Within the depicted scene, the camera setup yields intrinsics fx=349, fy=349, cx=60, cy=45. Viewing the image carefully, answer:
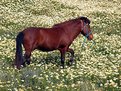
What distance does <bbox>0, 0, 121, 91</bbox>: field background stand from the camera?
11399 millimetres

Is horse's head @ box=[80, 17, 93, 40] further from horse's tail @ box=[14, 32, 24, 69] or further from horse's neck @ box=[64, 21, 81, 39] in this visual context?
horse's tail @ box=[14, 32, 24, 69]

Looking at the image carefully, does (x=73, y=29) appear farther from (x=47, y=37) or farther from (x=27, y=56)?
(x=27, y=56)

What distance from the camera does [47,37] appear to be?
14.6 metres

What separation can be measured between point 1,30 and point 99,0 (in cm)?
2571

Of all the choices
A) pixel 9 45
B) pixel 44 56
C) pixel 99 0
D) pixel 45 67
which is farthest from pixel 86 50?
pixel 99 0

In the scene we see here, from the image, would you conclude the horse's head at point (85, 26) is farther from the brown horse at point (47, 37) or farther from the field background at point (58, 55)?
the field background at point (58, 55)

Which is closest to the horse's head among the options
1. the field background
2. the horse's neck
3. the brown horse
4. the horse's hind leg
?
the brown horse

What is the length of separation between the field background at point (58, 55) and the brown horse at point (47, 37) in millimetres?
633

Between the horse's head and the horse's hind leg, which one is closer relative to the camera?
the horse's hind leg

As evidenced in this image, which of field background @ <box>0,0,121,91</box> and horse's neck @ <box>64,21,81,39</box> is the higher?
horse's neck @ <box>64,21,81,39</box>

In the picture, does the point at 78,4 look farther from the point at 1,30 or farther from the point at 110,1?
the point at 1,30

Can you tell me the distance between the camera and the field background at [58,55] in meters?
11.4

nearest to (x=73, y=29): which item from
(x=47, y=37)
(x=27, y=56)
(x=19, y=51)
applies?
(x=47, y=37)

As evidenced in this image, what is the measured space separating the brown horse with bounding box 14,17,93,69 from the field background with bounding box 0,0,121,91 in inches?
24.9
